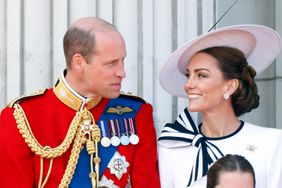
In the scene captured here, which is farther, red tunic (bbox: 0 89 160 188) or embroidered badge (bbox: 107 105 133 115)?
→ embroidered badge (bbox: 107 105 133 115)

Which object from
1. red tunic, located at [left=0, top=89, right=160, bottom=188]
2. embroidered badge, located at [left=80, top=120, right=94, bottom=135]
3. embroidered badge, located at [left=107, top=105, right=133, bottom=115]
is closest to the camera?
red tunic, located at [left=0, top=89, right=160, bottom=188]

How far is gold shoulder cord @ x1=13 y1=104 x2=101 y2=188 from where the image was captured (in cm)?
255

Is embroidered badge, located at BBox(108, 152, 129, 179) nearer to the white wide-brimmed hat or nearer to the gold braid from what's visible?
the gold braid

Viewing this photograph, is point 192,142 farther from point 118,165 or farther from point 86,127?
point 86,127

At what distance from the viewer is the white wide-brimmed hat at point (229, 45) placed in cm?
279

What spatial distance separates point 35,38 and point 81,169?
754 mm

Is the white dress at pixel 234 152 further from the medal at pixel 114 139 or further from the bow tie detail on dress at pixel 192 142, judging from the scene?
the medal at pixel 114 139

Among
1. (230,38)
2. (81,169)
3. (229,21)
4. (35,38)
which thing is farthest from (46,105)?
(229,21)

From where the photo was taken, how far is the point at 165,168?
283 centimetres

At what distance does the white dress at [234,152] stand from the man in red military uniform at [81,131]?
9cm

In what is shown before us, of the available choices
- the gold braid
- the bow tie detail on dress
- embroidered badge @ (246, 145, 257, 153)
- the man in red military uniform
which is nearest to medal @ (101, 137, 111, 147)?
the man in red military uniform

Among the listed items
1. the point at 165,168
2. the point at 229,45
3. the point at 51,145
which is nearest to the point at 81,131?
the point at 51,145

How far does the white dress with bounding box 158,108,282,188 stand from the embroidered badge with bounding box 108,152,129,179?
0.21m

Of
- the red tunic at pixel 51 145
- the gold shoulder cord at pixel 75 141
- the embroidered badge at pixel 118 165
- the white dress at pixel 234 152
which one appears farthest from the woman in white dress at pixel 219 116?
the gold shoulder cord at pixel 75 141
